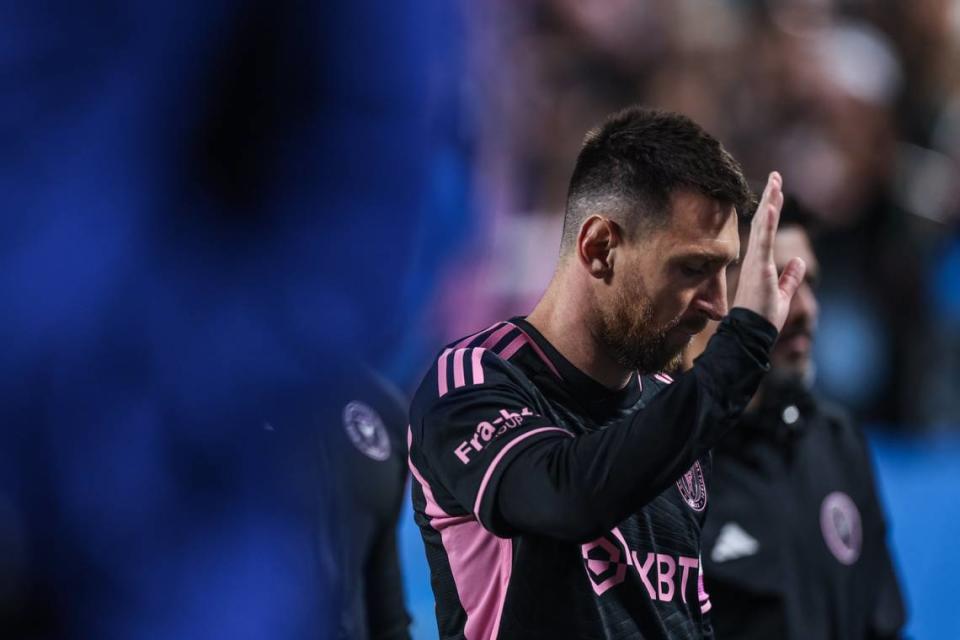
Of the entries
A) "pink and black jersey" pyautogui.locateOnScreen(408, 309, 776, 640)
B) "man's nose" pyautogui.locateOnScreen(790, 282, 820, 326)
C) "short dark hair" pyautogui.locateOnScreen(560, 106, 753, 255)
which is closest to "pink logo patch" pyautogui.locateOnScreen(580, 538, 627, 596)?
"pink and black jersey" pyautogui.locateOnScreen(408, 309, 776, 640)

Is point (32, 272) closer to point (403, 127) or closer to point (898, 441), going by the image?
point (403, 127)

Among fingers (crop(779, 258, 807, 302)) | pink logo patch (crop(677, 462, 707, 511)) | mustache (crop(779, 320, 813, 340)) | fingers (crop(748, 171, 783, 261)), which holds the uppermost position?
fingers (crop(748, 171, 783, 261))

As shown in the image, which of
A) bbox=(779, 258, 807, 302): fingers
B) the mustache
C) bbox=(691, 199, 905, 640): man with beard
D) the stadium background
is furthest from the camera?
the mustache

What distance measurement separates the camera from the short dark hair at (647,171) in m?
1.75

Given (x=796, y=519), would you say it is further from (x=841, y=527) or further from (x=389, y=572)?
(x=389, y=572)

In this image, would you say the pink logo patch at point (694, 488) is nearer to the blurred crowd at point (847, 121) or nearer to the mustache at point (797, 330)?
the mustache at point (797, 330)

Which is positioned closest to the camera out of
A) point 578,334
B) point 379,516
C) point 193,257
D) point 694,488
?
point 193,257

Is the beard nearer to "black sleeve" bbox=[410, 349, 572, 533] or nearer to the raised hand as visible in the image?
"black sleeve" bbox=[410, 349, 572, 533]

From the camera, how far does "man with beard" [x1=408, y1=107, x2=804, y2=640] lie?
1441mm

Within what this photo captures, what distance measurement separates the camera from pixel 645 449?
53.6 inches

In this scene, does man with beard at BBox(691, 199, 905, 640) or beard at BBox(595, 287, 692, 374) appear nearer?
beard at BBox(595, 287, 692, 374)

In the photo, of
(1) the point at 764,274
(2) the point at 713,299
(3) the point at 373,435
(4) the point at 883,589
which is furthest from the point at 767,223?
(4) the point at 883,589

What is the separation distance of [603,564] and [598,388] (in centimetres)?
26

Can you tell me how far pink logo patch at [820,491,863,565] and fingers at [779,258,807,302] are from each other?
1.42 meters
